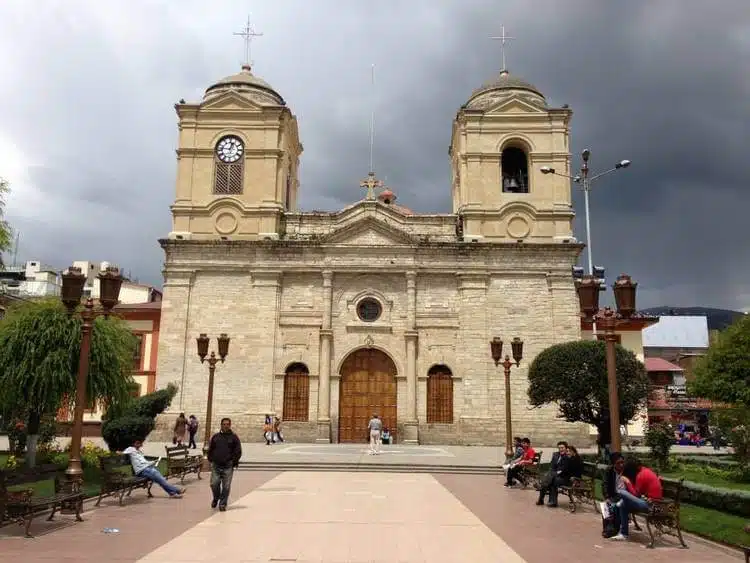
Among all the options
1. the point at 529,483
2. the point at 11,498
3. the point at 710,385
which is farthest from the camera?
Result: the point at 710,385

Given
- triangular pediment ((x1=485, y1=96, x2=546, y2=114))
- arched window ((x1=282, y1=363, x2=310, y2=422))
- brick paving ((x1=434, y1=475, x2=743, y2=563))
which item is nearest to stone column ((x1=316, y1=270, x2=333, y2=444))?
arched window ((x1=282, y1=363, x2=310, y2=422))

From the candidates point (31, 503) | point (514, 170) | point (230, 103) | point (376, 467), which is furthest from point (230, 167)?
point (31, 503)

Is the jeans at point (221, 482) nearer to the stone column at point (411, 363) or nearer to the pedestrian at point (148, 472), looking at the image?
the pedestrian at point (148, 472)

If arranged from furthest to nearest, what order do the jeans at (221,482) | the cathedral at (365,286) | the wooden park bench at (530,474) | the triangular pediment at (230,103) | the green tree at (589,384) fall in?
the triangular pediment at (230,103), the cathedral at (365,286), the green tree at (589,384), the wooden park bench at (530,474), the jeans at (221,482)

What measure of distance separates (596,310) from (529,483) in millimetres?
5392

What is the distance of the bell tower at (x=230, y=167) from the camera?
1241 inches

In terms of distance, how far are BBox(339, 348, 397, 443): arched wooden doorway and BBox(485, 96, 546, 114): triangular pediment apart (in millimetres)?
13775

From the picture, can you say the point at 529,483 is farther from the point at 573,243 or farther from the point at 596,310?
the point at 573,243

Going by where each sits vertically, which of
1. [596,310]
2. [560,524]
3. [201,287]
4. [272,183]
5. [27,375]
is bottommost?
[560,524]

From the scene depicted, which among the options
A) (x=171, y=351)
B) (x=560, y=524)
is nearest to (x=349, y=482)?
(x=560, y=524)

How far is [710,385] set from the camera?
2462 centimetres

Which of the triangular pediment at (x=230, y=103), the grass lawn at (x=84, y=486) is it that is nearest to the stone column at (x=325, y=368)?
the triangular pediment at (x=230, y=103)

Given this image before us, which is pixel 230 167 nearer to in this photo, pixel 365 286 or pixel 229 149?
pixel 229 149

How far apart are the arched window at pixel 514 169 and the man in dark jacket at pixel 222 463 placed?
78.3ft
